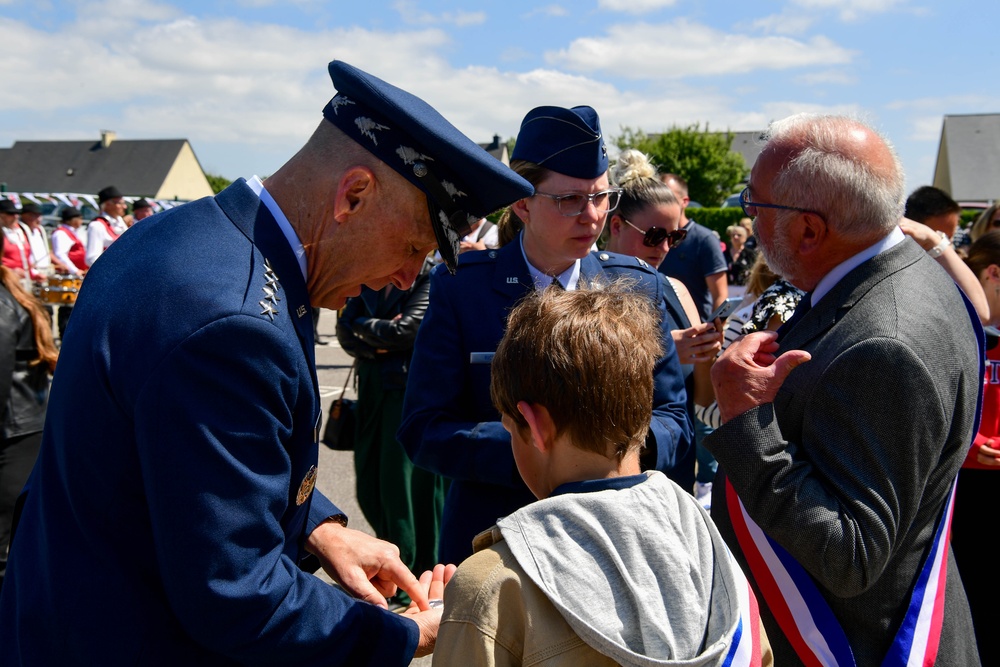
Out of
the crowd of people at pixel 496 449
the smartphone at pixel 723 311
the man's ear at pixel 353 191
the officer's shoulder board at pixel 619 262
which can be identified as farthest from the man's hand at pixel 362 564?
the smartphone at pixel 723 311

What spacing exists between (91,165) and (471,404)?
2716 inches

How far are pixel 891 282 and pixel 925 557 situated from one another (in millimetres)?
683

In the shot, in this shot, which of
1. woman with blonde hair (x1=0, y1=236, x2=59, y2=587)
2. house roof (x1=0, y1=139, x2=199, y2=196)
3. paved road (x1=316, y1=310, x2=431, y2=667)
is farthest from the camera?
house roof (x1=0, y1=139, x2=199, y2=196)

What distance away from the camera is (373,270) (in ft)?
5.41

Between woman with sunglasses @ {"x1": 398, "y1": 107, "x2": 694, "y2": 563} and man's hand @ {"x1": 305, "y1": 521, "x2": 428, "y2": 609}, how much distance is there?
21.1 inches

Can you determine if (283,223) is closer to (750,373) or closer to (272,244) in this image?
(272,244)

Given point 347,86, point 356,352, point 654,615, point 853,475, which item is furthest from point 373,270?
point 356,352

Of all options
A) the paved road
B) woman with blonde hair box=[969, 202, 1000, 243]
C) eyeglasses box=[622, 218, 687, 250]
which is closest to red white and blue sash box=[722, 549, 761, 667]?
eyeglasses box=[622, 218, 687, 250]

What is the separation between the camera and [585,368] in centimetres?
149

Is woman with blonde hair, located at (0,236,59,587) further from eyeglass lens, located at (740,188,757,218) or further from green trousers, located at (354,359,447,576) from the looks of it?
eyeglass lens, located at (740,188,757,218)

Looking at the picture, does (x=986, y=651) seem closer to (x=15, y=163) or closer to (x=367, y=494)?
(x=367, y=494)

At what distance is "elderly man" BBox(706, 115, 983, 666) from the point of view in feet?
5.76

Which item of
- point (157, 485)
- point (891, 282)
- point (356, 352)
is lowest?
point (356, 352)

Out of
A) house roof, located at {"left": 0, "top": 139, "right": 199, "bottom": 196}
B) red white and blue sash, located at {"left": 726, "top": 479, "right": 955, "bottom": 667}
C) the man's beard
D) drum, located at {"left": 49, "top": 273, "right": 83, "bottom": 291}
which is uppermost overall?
→ house roof, located at {"left": 0, "top": 139, "right": 199, "bottom": 196}
